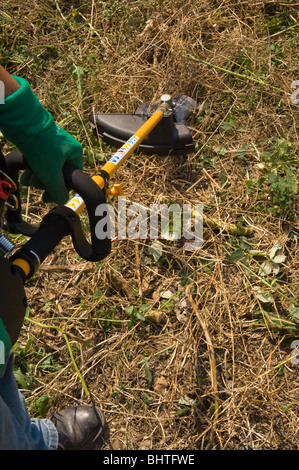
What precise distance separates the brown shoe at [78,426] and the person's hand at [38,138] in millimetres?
950

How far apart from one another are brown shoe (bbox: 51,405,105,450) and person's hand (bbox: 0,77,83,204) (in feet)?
3.12

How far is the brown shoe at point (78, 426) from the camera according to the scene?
1.75 m

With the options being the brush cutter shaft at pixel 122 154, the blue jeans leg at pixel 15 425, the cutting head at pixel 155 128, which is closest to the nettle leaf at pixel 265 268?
the cutting head at pixel 155 128

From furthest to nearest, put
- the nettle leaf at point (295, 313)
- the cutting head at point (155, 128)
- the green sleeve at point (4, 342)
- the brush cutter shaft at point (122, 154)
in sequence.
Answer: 1. the cutting head at point (155, 128)
2. the nettle leaf at point (295, 313)
3. the brush cutter shaft at point (122, 154)
4. the green sleeve at point (4, 342)

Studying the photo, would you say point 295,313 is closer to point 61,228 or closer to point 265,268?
point 265,268

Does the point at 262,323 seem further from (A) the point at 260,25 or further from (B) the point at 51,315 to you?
(A) the point at 260,25

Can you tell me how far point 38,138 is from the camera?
1406 mm

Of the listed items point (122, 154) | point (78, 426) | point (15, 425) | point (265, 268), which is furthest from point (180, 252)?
point (15, 425)

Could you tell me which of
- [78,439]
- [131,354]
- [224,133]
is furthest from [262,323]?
[224,133]

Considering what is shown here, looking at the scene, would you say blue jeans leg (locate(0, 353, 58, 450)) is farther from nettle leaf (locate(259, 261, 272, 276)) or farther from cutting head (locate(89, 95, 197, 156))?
cutting head (locate(89, 95, 197, 156))

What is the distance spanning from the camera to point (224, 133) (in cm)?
244

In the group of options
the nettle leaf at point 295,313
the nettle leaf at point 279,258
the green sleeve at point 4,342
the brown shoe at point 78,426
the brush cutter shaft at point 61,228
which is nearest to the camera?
the green sleeve at point 4,342

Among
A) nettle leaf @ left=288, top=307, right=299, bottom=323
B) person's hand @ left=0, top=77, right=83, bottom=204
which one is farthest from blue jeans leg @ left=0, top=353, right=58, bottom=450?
nettle leaf @ left=288, top=307, right=299, bottom=323

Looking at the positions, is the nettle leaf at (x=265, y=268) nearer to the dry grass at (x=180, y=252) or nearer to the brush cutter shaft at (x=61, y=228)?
the dry grass at (x=180, y=252)
